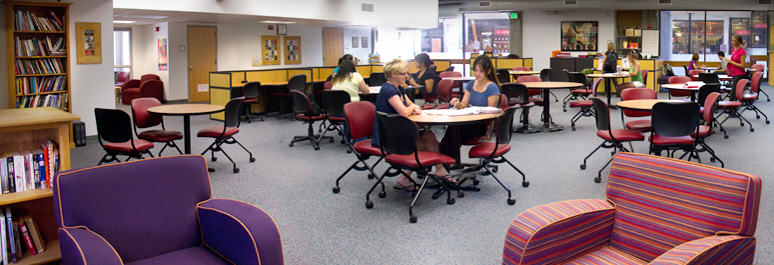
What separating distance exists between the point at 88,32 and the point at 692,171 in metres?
8.29

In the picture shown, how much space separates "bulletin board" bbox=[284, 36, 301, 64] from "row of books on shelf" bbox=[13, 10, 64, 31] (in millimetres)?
7916

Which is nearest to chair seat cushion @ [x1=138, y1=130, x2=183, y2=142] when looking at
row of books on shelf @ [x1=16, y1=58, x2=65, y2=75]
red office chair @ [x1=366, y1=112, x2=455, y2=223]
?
red office chair @ [x1=366, y1=112, x2=455, y2=223]

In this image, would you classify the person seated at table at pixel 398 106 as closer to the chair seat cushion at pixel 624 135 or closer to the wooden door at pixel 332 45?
the chair seat cushion at pixel 624 135

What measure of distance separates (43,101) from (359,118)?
16.8 ft

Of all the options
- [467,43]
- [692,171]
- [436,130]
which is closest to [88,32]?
[436,130]

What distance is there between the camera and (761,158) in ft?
23.0

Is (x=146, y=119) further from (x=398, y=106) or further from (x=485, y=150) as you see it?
(x=485, y=150)

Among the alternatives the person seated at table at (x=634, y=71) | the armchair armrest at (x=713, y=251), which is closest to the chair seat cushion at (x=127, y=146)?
the armchair armrest at (x=713, y=251)

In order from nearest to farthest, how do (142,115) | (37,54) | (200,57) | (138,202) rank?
(138,202)
(142,115)
(37,54)
(200,57)

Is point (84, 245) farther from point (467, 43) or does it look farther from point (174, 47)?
point (467, 43)

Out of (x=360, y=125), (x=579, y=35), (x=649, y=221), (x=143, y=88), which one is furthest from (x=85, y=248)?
(x=579, y=35)

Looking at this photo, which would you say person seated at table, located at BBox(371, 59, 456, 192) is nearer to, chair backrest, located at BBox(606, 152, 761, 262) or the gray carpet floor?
the gray carpet floor

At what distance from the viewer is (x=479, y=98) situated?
6320mm

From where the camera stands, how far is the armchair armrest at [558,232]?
2691mm
